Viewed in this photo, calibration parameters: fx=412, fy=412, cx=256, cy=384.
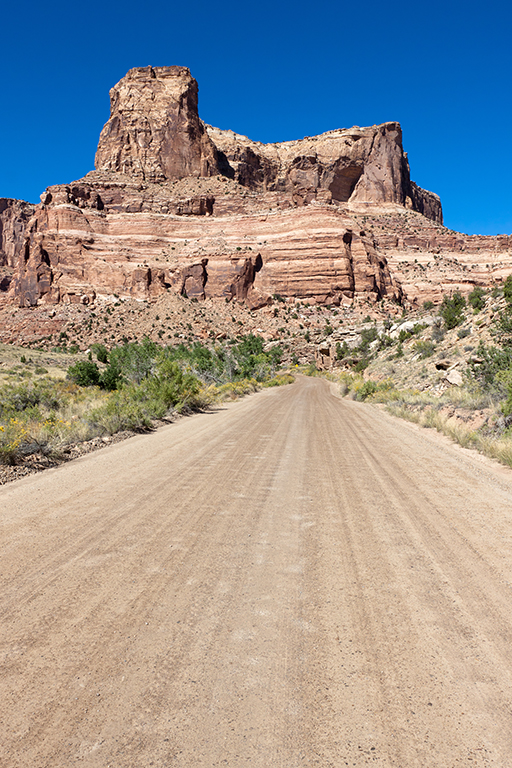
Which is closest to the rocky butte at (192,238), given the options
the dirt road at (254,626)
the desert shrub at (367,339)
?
the desert shrub at (367,339)

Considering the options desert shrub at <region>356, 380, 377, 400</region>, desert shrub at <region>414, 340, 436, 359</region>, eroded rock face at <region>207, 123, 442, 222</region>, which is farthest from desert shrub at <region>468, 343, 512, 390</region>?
eroded rock face at <region>207, 123, 442, 222</region>

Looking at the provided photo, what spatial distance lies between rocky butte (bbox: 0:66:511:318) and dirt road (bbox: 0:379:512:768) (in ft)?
241

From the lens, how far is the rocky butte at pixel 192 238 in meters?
76.4

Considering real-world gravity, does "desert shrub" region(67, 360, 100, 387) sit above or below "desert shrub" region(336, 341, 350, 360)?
below

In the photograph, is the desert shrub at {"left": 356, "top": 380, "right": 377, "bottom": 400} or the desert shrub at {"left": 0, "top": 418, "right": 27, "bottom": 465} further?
the desert shrub at {"left": 356, "top": 380, "right": 377, "bottom": 400}

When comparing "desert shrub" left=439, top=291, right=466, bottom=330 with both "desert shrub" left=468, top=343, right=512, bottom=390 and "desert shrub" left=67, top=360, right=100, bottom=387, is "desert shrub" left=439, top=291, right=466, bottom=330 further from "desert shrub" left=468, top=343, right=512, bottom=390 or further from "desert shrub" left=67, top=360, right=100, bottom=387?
"desert shrub" left=67, top=360, right=100, bottom=387

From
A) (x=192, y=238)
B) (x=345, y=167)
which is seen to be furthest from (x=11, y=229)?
(x=345, y=167)

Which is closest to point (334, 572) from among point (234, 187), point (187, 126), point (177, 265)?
point (177, 265)

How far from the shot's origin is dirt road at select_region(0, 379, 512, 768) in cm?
194

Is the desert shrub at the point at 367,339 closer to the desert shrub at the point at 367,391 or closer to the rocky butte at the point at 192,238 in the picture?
the desert shrub at the point at 367,391

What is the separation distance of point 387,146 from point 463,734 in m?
132

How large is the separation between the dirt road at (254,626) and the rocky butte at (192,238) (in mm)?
73607

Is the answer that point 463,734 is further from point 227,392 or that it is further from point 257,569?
point 227,392

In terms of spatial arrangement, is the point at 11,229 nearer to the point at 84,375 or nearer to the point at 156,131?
the point at 156,131
